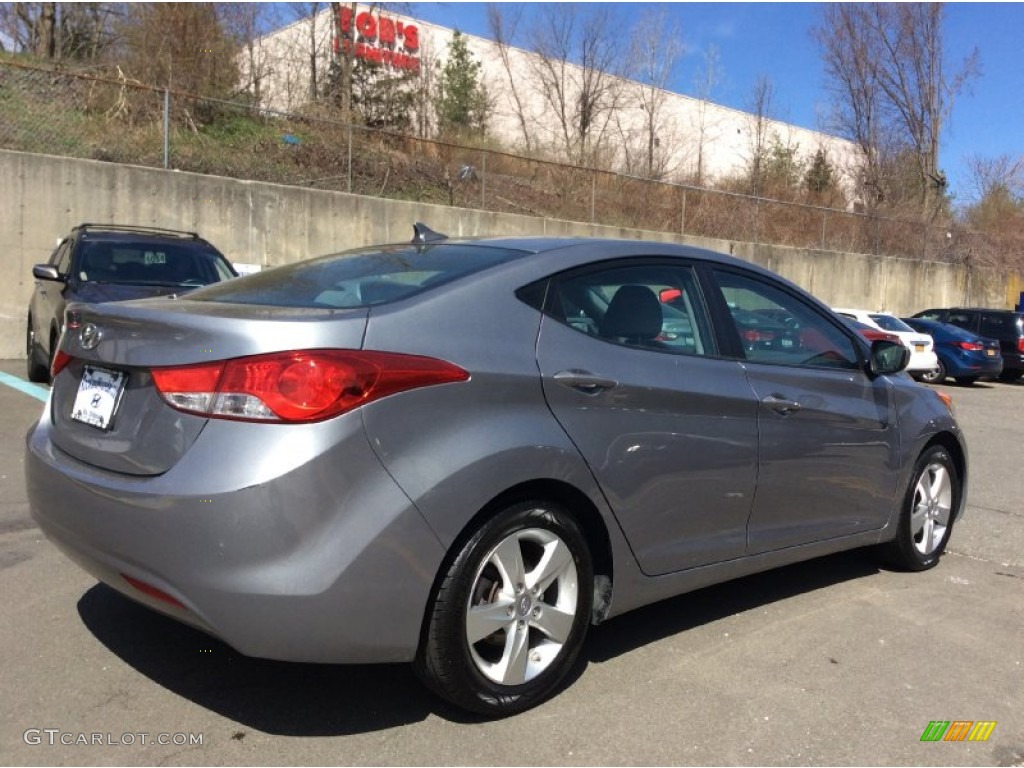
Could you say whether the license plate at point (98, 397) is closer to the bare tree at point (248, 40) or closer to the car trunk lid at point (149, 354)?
the car trunk lid at point (149, 354)

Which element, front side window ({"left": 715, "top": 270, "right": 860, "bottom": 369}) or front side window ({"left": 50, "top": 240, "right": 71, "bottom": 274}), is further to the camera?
front side window ({"left": 50, "top": 240, "right": 71, "bottom": 274})

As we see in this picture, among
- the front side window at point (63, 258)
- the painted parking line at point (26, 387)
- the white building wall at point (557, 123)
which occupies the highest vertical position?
the white building wall at point (557, 123)

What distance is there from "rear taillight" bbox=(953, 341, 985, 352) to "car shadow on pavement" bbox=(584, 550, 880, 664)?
14.8 metres

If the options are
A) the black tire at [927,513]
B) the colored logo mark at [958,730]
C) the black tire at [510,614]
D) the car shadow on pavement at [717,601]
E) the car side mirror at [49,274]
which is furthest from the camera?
the car side mirror at [49,274]

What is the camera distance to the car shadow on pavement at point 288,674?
3.19m

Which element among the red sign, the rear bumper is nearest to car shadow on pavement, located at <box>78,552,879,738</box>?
the rear bumper

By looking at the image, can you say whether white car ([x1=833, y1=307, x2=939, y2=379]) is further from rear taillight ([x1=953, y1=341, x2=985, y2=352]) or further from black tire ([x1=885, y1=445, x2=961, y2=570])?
black tire ([x1=885, y1=445, x2=961, y2=570])

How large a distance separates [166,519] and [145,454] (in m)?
0.25

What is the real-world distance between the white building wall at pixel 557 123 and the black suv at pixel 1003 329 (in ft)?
41.9

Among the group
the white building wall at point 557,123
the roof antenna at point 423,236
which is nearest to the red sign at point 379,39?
the white building wall at point 557,123

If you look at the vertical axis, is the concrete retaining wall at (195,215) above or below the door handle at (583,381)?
above

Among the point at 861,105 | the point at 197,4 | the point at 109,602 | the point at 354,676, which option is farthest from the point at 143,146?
the point at 861,105

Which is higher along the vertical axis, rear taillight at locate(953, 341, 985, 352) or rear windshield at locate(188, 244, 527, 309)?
rear windshield at locate(188, 244, 527, 309)

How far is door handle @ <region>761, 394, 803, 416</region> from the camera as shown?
4078mm
